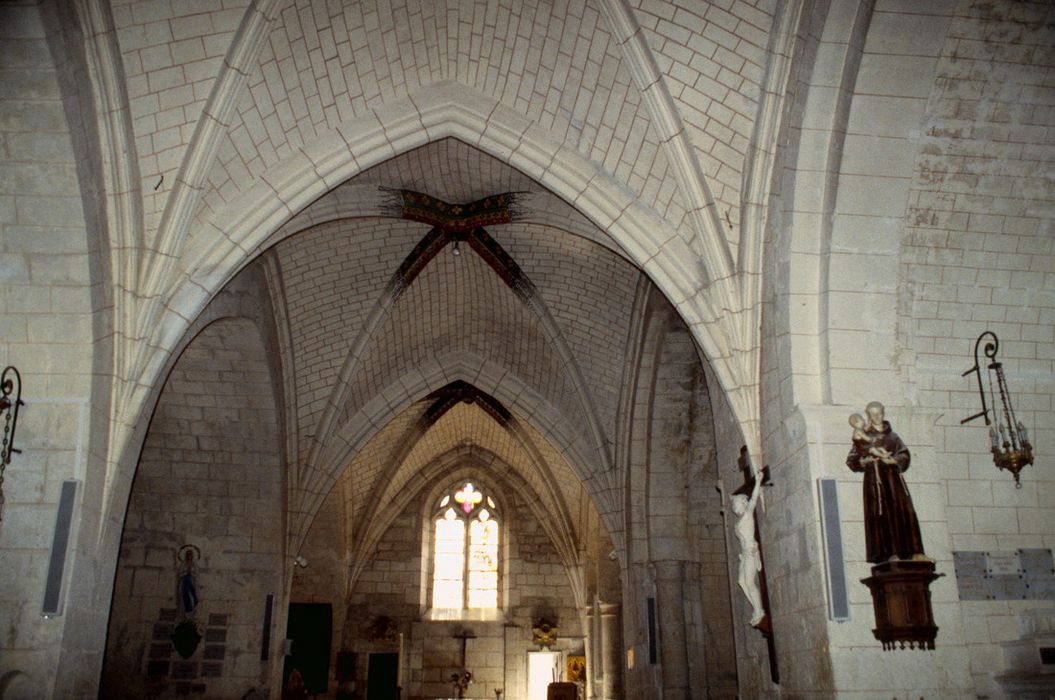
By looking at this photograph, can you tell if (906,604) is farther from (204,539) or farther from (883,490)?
(204,539)

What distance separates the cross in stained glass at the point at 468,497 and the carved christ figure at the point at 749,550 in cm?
1302

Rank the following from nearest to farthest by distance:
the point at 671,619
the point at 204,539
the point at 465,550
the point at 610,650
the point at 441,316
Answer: the point at 204,539
the point at 671,619
the point at 441,316
the point at 610,650
the point at 465,550

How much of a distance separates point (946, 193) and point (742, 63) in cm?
201

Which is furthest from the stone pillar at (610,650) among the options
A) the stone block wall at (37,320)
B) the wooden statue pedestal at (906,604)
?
the stone block wall at (37,320)

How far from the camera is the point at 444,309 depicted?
14203 millimetres

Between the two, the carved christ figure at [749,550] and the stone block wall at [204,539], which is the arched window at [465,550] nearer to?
the stone block wall at [204,539]

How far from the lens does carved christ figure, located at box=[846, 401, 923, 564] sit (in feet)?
21.4

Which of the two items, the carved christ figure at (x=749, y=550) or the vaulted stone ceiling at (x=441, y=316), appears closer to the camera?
the carved christ figure at (x=749, y=550)

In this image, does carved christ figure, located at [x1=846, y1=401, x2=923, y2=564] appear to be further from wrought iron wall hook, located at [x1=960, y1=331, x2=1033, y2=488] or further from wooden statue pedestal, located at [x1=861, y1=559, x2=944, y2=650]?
wrought iron wall hook, located at [x1=960, y1=331, x2=1033, y2=488]

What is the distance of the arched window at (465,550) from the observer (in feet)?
65.3

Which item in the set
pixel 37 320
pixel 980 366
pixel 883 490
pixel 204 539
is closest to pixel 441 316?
pixel 204 539

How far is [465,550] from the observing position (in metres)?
20.4

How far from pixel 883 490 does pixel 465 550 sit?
1456 cm

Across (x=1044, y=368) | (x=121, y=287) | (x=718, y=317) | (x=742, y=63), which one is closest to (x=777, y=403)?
(x=718, y=317)
